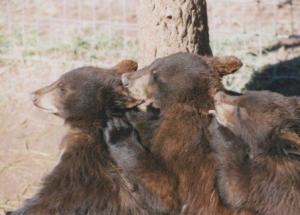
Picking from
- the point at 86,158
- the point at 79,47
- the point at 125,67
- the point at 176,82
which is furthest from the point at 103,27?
the point at 86,158

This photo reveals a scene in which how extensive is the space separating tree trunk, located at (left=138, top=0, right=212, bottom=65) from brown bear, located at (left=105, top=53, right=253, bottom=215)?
86 cm

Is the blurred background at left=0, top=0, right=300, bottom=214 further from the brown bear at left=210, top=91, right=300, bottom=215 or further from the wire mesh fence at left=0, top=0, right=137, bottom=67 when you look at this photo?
the brown bear at left=210, top=91, right=300, bottom=215

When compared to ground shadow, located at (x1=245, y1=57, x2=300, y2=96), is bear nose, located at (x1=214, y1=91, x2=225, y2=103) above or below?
above

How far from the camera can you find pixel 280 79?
9.72 m

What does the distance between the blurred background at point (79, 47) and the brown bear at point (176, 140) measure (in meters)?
1.97

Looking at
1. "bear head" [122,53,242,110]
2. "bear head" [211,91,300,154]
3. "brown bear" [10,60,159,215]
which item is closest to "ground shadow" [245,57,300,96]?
"bear head" [122,53,242,110]

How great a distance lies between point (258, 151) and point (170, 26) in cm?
172

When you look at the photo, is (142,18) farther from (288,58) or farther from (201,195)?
(288,58)

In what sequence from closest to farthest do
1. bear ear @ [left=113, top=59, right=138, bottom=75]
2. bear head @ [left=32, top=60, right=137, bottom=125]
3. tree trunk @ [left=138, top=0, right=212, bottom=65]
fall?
bear head @ [left=32, top=60, right=137, bottom=125], bear ear @ [left=113, top=59, right=138, bottom=75], tree trunk @ [left=138, top=0, right=212, bottom=65]

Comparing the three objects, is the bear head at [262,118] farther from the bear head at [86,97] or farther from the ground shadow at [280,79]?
the ground shadow at [280,79]

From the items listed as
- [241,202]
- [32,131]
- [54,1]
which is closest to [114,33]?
[54,1]

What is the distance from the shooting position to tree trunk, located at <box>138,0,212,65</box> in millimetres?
7539

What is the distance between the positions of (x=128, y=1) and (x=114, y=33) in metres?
0.90

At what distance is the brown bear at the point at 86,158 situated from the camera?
252 inches
